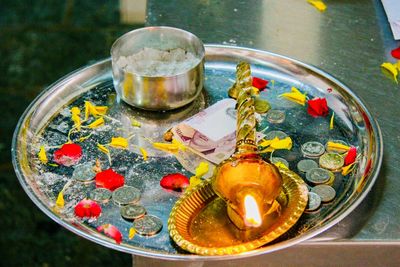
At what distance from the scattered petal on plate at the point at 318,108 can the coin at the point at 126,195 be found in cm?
35

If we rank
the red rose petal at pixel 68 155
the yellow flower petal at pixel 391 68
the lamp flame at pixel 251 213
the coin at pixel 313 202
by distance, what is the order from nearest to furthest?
1. the lamp flame at pixel 251 213
2. the coin at pixel 313 202
3. the red rose petal at pixel 68 155
4. the yellow flower petal at pixel 391 68

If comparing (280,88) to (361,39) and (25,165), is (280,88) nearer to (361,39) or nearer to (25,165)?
(361,39)

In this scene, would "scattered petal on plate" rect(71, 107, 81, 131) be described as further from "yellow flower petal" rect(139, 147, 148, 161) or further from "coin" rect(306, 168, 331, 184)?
"coin" rect(306, 168, 331, 184)

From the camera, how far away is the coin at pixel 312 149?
106 centimetres

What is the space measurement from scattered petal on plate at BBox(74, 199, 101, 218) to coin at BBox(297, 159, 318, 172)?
11.8 inches

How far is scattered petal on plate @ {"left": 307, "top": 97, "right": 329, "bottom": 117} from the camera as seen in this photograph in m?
1.16

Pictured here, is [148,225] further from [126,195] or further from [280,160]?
[280,160]

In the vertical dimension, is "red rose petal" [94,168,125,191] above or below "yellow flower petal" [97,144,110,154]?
above

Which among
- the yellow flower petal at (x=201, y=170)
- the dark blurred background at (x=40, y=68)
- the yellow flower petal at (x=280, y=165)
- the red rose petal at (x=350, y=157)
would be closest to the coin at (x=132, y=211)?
the yellow flower petal at (x=201, y=170)

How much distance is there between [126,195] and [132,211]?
4 cm

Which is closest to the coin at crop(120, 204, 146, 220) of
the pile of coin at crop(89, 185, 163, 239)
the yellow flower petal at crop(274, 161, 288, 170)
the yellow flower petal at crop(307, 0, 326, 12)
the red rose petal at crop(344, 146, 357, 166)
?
the pile of coin at crop(89, 185, 163, 239)

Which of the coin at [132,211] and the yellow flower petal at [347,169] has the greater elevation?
the yellow flower petal at [347,169]

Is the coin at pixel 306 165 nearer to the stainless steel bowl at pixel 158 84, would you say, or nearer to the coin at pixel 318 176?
the coin at pixel 318 176

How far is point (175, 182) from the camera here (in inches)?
39.3
